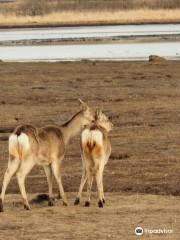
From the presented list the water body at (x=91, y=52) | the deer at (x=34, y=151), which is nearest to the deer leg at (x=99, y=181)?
the deer at (x=34, y=151)

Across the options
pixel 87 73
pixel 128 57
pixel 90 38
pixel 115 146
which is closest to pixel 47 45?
pixel 90 38

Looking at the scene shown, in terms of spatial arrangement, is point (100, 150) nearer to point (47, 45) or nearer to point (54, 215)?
point (54, 215)

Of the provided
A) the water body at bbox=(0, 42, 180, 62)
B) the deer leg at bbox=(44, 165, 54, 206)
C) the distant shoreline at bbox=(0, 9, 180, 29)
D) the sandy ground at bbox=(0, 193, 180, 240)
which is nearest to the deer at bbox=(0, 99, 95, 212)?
the deer leg at bbox=(44, 165, 54, 206)

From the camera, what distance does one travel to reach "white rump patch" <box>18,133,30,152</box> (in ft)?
42.0

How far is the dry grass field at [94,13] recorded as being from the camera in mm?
74625

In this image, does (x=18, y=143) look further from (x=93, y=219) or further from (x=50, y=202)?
(x=93, y=219)

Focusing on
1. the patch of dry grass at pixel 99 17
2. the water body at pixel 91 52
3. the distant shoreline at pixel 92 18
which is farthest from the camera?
the patch of dry grass at pixel 99 17

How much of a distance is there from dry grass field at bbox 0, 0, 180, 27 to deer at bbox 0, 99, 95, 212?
197 ft

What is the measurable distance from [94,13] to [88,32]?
1281 cm

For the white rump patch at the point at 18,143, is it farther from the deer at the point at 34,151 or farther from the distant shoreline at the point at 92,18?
the distant shoreline at the point at 92,18

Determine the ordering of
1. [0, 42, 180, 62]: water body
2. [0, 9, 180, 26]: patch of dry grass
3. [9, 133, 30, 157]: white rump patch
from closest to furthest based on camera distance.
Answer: [9, 133, 30, 157]: white rump patch
[0, 42, 180, 62]: water body
[0, 9, 180, 26]: patch of dry grass

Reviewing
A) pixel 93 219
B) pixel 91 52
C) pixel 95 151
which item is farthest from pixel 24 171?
pixel 91 52

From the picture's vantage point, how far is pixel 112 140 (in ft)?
65.4

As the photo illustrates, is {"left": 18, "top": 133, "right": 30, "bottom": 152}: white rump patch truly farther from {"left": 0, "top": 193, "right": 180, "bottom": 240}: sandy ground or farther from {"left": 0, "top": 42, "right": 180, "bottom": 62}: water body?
{"left": 0, "top": 42, "right": 180, "bottom": 62}: water body
